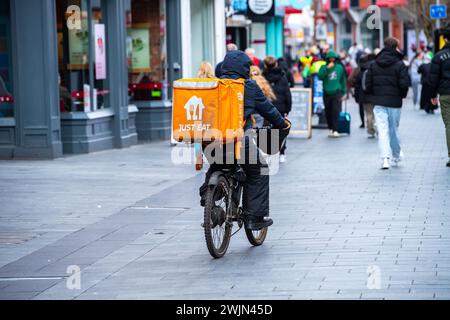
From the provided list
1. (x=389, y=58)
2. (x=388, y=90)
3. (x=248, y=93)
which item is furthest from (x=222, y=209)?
(x=389, y=58)

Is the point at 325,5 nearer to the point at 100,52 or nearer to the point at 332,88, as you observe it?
the point at 332,88

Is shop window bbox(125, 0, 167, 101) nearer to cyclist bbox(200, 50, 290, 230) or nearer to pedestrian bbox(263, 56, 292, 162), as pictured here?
pedestrian bbox(263, 56, 292, 162)

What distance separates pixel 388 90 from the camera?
1602 centimetres

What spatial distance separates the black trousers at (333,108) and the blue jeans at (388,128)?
7.29m

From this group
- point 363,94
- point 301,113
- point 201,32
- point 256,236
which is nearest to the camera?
point 256,236

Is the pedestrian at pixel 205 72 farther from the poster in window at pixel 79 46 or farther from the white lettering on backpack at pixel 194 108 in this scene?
the white lettering on backpack at pixel 194 108

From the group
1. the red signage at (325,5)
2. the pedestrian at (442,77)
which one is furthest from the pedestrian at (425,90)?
the red signage at (325,5)

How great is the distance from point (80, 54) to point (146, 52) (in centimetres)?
363

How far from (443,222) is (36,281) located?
13.8 feet

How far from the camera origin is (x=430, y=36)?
5188cm

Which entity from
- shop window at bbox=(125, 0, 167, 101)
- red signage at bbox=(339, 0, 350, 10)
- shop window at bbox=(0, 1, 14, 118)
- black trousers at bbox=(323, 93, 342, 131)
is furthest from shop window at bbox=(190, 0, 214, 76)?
red signage at bbox=(339, 0, 350, 10)

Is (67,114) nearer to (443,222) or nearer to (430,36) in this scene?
(443,222)

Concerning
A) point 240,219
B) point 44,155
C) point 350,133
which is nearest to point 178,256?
point 240,219

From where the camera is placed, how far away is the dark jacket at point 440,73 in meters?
15.7
